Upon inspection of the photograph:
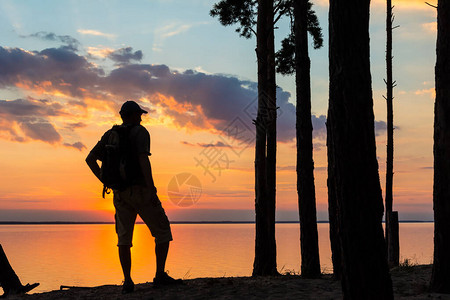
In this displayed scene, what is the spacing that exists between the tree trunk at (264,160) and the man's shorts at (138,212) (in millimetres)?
4999

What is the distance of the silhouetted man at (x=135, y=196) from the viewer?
740 cm

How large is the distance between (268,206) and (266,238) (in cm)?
77

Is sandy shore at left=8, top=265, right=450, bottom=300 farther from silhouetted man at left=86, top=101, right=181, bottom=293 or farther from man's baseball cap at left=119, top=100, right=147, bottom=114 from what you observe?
man's baseball cap at left=119, top=100, right=147, bottom=114

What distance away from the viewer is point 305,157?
1030 cm

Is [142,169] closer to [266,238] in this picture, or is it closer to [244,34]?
[266,238]

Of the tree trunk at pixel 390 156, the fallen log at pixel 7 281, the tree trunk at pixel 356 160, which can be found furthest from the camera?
the tree trunk at pixel 390 156

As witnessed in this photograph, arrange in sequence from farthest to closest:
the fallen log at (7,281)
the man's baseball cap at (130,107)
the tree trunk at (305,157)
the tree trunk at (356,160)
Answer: the tree trunk at (305,157) → the fallen log at (7,281) → the man's baseball cap at (130,107) → the tree trunk at (356,160)

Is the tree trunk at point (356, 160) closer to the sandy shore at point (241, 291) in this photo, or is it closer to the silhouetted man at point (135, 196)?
the sandy shore at point (241, 291)

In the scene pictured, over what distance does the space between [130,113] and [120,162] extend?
769mm

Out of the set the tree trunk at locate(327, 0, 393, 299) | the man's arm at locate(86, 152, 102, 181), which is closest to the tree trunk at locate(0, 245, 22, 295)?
the man's arm at locate(86, 152, 102, 181)

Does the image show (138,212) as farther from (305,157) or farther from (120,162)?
(305,157)

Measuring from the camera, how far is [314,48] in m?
15.6

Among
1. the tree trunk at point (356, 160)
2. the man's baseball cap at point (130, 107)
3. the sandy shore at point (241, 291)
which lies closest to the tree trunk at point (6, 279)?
the sandy shore at point (241, 291)

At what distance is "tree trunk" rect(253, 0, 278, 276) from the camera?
1240 cm
